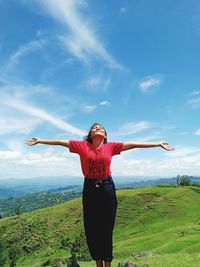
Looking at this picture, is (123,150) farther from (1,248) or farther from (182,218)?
(182,218)

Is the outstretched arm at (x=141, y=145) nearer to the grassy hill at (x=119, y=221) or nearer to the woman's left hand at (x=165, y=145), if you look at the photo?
the woman's left hand at (x=165, y=145)

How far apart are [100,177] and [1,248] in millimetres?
68116

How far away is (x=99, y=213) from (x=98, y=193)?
0.45 meters

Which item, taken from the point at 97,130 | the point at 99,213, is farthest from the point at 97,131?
the point at 99,213

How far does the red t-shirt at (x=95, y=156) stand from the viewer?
28.9 ft

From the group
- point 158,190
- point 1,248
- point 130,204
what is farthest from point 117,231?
point 1,248

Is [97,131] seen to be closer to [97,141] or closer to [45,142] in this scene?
[97,141]

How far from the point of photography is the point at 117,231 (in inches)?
4304

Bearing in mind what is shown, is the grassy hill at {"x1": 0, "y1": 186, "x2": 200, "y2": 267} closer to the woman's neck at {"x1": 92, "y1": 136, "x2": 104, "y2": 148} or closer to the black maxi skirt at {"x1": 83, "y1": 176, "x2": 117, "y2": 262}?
the black maxi skirt at {"x1": 83, "y1": 176, "x2": 117, "y2": 262}

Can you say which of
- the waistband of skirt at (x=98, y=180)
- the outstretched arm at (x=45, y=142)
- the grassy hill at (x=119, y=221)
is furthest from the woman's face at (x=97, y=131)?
the grassy hill at (x=119, y=221)

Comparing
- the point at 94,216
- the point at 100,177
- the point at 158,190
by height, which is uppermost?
the point at 158,190

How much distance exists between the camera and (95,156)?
349 inches

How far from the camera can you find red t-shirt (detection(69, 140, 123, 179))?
8797 mm

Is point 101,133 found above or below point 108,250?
above
